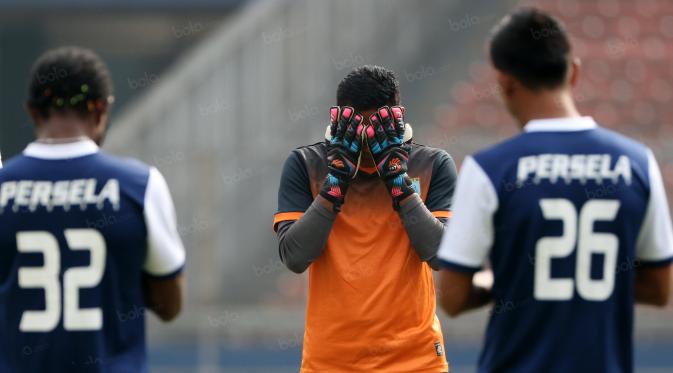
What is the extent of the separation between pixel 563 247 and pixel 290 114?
31.7ft

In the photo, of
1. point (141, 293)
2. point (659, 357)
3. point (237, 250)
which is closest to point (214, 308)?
point (237, 250)

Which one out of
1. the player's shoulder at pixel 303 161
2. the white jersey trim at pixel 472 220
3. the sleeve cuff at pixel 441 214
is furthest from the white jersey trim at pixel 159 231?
the sleeve cuff at pixel 441 214

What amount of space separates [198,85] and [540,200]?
9.72m

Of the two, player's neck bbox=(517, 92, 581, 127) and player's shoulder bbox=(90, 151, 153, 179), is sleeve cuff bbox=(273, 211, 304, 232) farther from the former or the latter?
player's neck bbox=(517, 92, 581, 127)

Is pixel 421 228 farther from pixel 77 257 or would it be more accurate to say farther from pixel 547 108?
pixel 77 257

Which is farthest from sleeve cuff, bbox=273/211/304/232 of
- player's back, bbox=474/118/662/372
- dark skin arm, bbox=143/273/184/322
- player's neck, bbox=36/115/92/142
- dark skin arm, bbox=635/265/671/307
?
dark skin arm, bbox=635/265/671/307

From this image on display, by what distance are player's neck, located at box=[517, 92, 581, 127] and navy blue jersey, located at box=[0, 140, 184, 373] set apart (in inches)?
47.1

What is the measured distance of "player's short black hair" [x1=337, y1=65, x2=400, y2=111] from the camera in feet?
17.6

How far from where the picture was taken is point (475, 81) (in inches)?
605

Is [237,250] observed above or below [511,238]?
below

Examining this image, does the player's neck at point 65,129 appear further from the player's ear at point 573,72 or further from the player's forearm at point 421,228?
the player's ear at point 573,72

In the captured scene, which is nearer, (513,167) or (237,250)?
(513,167)

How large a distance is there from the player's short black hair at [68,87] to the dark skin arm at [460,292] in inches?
50.9

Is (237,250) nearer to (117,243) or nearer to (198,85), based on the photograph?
(198,85)
